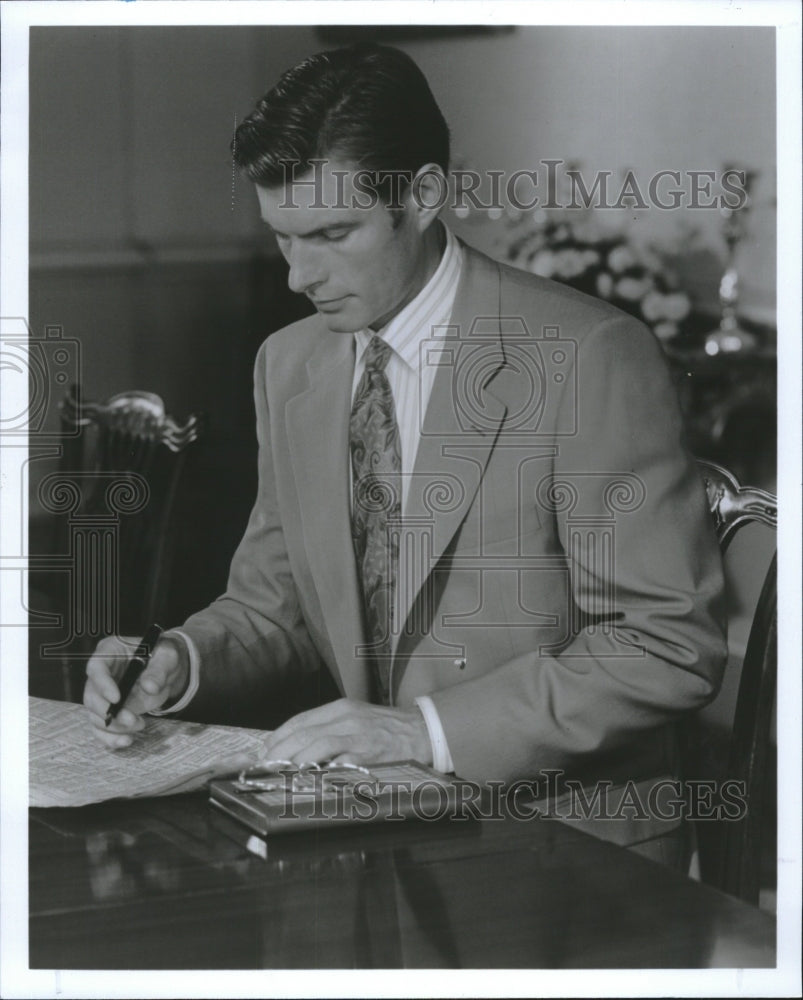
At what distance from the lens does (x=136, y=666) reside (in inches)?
65.1

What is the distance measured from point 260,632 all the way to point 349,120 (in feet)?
2.46

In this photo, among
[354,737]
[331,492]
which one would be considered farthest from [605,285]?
[354,737]

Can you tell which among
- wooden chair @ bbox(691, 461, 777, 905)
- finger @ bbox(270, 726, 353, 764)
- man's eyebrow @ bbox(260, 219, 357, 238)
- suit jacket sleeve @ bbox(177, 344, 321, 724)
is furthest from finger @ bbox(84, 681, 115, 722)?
wooden chair @ bbox(691, 461, 777, 905)

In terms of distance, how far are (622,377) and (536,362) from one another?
13 cm

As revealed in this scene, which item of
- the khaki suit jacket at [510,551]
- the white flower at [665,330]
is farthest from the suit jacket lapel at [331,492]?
the white flower at [665,330]

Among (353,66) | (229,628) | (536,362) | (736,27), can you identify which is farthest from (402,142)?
(229,628)

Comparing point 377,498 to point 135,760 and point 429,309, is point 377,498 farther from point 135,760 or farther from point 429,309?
point 135,760

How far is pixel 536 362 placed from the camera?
1.65 metres

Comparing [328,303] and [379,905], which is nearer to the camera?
[379,905]

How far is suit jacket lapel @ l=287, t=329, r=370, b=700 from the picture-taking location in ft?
5.49

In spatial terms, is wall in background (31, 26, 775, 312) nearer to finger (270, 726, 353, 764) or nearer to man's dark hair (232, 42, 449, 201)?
man's dark hair (232, 42, 449, 201)

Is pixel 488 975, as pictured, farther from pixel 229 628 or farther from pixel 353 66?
pixel 353 66

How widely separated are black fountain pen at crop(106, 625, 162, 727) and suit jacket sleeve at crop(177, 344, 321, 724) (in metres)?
0.05

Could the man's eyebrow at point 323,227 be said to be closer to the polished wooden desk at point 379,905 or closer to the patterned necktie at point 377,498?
the patterned necktie at point 377,498
